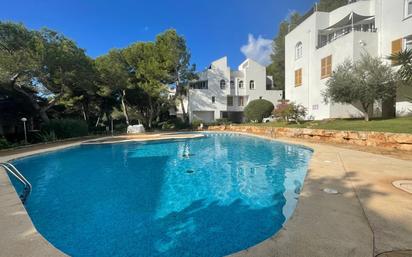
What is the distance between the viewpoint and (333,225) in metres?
3.41

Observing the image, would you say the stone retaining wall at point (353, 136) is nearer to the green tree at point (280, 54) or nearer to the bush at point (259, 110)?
the bush at point (259, 110)

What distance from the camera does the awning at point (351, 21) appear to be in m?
19.4

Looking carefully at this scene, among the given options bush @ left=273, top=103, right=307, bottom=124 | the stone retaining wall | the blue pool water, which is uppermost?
bush @ left=273, top=103, right=307, bottom=124

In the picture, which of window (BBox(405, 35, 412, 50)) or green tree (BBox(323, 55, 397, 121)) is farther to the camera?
window (BBox(405, 35, 412, 50))

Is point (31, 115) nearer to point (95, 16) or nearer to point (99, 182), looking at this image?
point (95, 16)

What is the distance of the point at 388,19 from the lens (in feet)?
55.1

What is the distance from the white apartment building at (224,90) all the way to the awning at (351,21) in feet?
46.5

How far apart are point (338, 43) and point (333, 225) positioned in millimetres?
19899

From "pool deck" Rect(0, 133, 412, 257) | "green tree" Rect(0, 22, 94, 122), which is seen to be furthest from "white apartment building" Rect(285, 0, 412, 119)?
"green tree" Rect(0, 22, 94, 122)

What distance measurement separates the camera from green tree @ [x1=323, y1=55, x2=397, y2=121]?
14.3 meters

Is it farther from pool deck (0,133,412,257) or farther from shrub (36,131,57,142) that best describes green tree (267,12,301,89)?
pool deck (0,133,412,257)

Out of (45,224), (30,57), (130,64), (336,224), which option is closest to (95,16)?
(30,57)

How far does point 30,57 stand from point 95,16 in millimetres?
5712

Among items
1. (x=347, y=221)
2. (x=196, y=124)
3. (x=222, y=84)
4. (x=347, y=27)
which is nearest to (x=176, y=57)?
(x=196, y=124)
